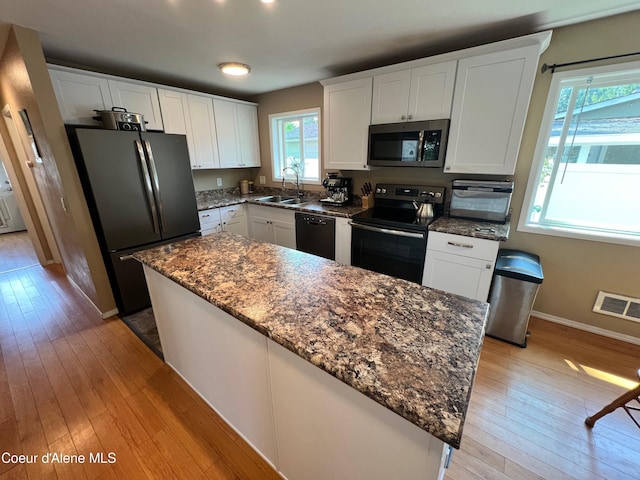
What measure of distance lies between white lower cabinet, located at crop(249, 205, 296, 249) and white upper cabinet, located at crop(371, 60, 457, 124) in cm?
153

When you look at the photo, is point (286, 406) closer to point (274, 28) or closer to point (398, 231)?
point (398, 231)

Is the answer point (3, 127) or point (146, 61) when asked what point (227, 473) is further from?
point (3, 127)

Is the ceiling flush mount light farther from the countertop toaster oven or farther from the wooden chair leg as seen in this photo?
the wooden chair leg

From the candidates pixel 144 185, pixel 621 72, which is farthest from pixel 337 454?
pixel 621 72

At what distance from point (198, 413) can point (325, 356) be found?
135 centimetres

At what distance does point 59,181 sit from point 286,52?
228 cm

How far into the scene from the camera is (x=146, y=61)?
2539mm

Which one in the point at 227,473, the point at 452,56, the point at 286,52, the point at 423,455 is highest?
the point at 286,52

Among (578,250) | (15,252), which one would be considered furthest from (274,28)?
(15,252)

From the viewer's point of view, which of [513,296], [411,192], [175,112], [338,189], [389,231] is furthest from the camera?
[338,189]

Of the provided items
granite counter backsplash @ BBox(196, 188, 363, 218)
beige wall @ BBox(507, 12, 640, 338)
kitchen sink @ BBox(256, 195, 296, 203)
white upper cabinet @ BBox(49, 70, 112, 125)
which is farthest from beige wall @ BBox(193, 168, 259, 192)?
beige wall @ BBox(507, 12, 640, 338)

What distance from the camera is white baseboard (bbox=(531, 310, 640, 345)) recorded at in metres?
2.09

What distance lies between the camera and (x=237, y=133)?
3.79 meters

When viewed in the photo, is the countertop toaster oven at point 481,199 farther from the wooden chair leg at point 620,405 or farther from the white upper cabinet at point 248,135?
the white upper cabinet at point 248,135
